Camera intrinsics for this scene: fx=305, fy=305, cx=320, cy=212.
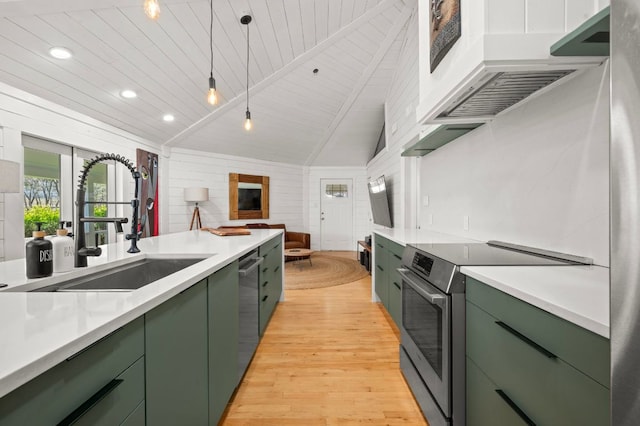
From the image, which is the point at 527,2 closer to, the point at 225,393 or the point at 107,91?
the point at 225,393

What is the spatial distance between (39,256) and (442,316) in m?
Result: 1.60

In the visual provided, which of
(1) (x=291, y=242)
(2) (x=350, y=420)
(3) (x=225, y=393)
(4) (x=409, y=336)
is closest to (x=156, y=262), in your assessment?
(3) (x=225, y=393)

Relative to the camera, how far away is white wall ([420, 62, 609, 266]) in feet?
4.04

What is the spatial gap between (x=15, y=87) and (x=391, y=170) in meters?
4.62

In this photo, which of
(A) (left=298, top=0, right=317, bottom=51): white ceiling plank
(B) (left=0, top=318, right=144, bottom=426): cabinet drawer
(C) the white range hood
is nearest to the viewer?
(B) (left=0, top=318, right=144, bottom=426): cabinet drawer

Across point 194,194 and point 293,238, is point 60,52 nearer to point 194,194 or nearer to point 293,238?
point 194,194

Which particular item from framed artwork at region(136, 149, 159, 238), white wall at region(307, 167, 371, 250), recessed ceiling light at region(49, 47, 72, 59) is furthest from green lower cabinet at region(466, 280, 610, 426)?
white wall at region(307, 167, 371, 250)

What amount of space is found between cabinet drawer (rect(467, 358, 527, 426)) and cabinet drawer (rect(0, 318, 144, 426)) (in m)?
1.17

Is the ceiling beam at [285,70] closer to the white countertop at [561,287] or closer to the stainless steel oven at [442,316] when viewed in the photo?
the stainless steel oven at [442,316]

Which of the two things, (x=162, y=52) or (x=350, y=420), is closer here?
(x=350, y=420)

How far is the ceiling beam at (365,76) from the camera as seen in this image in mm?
4031

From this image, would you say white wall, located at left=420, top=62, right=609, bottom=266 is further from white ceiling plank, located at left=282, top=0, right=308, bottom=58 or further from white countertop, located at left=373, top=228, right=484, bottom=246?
white ceiling plank, located at left=282, top=0, right=308, bottom=58

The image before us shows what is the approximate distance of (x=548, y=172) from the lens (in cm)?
150

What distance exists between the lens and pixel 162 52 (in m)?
3.21
